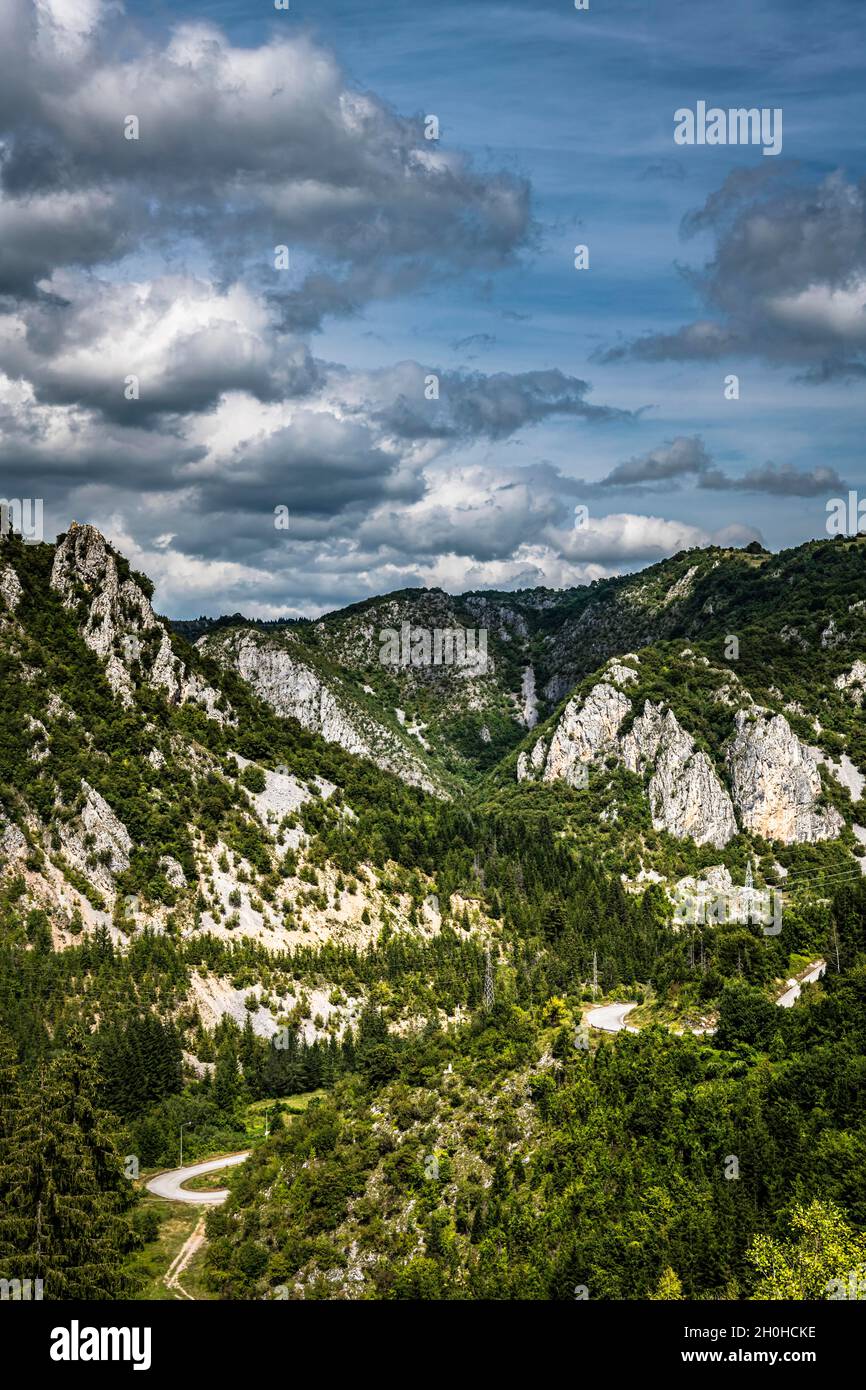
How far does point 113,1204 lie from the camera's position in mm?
82938

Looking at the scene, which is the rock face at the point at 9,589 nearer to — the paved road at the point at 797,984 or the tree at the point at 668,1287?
the paved road at the point at 797,984

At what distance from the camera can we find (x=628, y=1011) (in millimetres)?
104625

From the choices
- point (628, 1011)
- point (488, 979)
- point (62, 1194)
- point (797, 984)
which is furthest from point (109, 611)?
point (797, 984)

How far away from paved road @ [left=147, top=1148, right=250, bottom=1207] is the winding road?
3399cm

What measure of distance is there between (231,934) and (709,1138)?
348ft

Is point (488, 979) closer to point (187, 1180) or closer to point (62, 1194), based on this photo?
point (187, 1180)

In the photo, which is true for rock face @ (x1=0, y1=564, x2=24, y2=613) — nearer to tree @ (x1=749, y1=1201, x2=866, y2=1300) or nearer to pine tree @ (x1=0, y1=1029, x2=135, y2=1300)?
pine tree @ (x1=0, y1=1029, x2=135, y2=1300)

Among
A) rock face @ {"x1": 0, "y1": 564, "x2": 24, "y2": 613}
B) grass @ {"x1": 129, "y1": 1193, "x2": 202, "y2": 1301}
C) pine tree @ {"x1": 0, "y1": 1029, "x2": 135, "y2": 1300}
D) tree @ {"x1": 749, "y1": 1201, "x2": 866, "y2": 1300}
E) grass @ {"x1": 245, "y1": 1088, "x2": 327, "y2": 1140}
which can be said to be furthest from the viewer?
rock face @ {"x1": 0, "y1": 564, "x2": 24, "y2": 613}

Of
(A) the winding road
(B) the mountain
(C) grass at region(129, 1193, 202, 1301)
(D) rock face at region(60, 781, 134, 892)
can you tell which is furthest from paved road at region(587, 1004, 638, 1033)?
(D) rock face at region(60, 781, 134, 892)

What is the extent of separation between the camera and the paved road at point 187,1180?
9412 cm

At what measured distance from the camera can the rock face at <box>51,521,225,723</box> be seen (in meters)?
193

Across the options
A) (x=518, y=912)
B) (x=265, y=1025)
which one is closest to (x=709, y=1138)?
(x=265, y=1025)

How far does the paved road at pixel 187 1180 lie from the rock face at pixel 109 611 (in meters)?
102

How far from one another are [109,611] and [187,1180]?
117 meters
